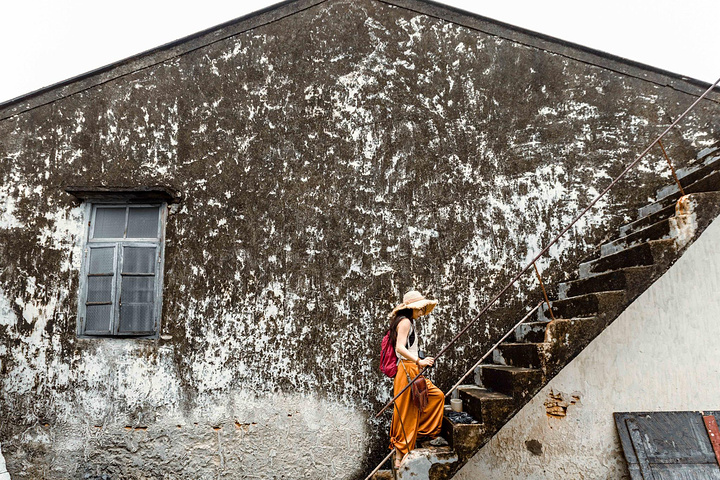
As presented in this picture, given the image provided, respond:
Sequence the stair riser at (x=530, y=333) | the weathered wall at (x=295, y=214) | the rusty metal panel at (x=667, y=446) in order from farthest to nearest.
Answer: the weathered wall at (x=295, y=214) → the rusty metal panel at (x=667, y=446) → the stair riser at (x=530, y=333)

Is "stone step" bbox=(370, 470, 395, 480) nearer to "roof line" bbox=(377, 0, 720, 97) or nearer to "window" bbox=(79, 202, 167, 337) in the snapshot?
"window" bbox=(79, 202, 167, 337)

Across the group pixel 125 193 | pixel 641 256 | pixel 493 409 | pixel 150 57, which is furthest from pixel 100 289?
pixel 641 256

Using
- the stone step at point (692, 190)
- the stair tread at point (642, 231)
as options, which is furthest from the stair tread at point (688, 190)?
the stair tread at point (642, 231)

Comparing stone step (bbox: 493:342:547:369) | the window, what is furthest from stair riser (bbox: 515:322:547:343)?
the window

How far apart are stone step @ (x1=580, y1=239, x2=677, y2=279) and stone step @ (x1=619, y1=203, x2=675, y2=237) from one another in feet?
2.06

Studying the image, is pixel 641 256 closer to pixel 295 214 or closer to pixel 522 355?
pixel 522 355

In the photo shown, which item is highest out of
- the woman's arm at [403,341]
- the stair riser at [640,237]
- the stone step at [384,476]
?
the stair riser at [640,237]

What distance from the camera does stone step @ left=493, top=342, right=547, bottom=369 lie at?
4.14 metres

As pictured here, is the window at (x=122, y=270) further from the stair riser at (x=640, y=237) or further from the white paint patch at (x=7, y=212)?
the stair riser at (x=640, y=237)

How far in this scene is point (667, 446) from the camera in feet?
16.6

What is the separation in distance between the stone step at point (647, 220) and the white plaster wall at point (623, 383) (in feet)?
Answer: 2.17

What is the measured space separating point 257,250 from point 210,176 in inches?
41.1

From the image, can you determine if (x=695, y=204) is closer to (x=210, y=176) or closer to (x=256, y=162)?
(x=256, y=162)

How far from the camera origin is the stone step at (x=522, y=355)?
414cm
